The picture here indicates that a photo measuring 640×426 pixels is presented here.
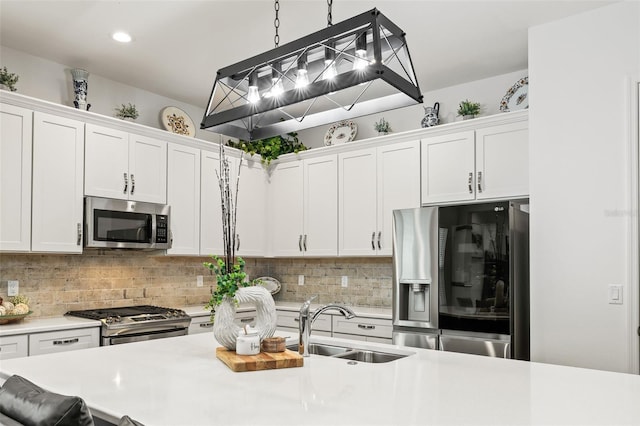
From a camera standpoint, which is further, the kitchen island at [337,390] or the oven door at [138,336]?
the oven door at [138,336]

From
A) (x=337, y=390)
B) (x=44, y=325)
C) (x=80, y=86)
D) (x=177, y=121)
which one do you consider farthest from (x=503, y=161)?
(x=44, y=325)

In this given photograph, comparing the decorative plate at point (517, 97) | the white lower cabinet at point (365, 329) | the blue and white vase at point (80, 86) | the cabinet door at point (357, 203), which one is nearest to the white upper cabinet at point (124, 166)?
the blue and white vase at point (80, 86)

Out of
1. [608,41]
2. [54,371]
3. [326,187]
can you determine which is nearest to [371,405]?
[54,371]

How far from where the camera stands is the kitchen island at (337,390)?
4.62 feet

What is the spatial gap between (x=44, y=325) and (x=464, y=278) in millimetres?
2765

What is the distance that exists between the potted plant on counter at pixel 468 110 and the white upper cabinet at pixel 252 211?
6.86 feet

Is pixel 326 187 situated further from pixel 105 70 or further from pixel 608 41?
pixel 608 41

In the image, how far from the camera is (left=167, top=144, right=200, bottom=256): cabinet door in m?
4.30

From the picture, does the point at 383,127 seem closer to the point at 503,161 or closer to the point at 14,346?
the point at 503,161

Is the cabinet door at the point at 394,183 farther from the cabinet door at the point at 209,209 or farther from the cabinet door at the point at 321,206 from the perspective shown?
the cabinet door at the point at 209,209

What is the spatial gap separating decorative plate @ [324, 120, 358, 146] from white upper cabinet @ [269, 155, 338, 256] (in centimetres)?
32

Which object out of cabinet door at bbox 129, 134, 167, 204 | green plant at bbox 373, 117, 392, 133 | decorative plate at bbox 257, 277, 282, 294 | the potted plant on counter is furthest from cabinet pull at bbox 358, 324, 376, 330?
cabinet door at bbox 129, 134, 167, 204

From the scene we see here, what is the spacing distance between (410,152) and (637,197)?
1748 millimetres

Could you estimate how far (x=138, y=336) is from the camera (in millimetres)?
3641
